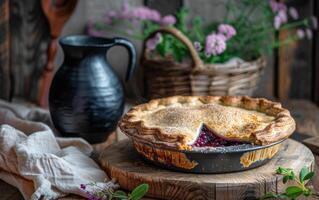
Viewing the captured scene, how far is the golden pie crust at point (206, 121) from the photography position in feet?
5.13

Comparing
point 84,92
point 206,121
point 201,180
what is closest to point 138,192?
point 201,180

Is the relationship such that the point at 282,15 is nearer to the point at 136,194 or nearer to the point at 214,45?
the point at 214,45

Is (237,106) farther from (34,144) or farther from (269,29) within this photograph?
(269,29)

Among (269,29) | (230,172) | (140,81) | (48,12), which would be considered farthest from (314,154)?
(48,12)

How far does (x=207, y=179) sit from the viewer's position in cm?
155

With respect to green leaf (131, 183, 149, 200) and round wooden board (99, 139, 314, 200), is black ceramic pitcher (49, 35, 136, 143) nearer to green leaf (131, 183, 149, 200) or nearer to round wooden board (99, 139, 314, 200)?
round wooden board (99, 139, 314, 200)

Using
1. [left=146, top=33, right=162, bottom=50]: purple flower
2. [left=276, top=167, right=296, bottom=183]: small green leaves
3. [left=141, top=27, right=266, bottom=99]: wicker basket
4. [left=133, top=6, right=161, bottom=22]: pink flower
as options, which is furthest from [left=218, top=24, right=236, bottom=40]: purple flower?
[left=276, top=167, right=296, bottom=183]: small green leaves

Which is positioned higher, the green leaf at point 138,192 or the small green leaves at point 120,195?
the green leaf at point 138,192

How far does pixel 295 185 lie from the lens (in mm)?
1605

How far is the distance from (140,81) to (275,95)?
0.50m

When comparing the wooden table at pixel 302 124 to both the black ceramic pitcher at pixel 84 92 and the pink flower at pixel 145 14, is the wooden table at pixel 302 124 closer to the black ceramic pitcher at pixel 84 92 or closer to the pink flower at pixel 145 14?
the black ceramic pitcher at pixel 84 92

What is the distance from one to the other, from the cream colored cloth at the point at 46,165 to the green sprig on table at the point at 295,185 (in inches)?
14.7

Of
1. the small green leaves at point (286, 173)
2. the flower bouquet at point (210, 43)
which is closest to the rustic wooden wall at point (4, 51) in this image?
the flower bouquet at point (210, 43)

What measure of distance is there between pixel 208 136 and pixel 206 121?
5 centimetres
